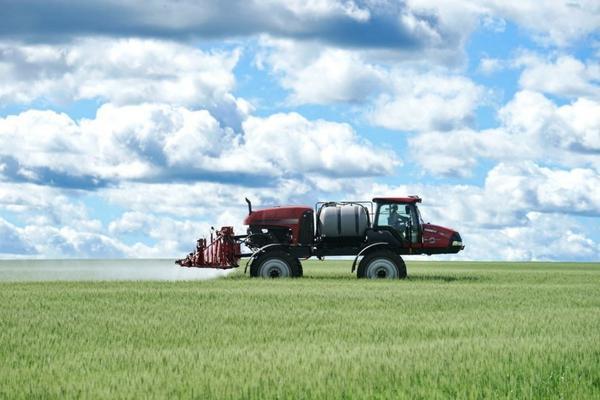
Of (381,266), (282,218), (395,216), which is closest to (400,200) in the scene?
(395,216)

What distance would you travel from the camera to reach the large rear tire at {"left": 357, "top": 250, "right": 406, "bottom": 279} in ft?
113

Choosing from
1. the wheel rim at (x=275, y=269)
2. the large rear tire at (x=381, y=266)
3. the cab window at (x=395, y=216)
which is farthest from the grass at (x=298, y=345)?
the cab window at (x=395, y=216)

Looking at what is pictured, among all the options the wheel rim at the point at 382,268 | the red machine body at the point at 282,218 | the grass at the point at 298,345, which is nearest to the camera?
the grass at the point at 298,345

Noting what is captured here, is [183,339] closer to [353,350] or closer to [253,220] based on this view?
[353,350]

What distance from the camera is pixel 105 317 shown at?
1908 cm

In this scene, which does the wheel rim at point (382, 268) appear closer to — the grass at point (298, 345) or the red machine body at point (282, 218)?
the red machine body at point (282, 218)

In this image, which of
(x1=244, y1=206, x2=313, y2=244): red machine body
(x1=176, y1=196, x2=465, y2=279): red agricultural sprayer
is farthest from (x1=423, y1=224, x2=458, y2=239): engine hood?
(x1=244, y1=206, x2=313, y2=244): red machine body

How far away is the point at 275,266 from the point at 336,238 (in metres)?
2.74

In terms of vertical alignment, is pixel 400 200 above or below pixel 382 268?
above

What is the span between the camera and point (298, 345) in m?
14.5

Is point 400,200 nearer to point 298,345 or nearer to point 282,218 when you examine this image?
point 282,218

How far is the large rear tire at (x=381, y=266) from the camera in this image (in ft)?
113

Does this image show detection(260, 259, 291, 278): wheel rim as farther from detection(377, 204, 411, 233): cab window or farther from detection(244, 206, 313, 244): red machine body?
detection(377, 204, 411, 233): cab window

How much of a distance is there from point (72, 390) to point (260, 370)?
8.15 ft
